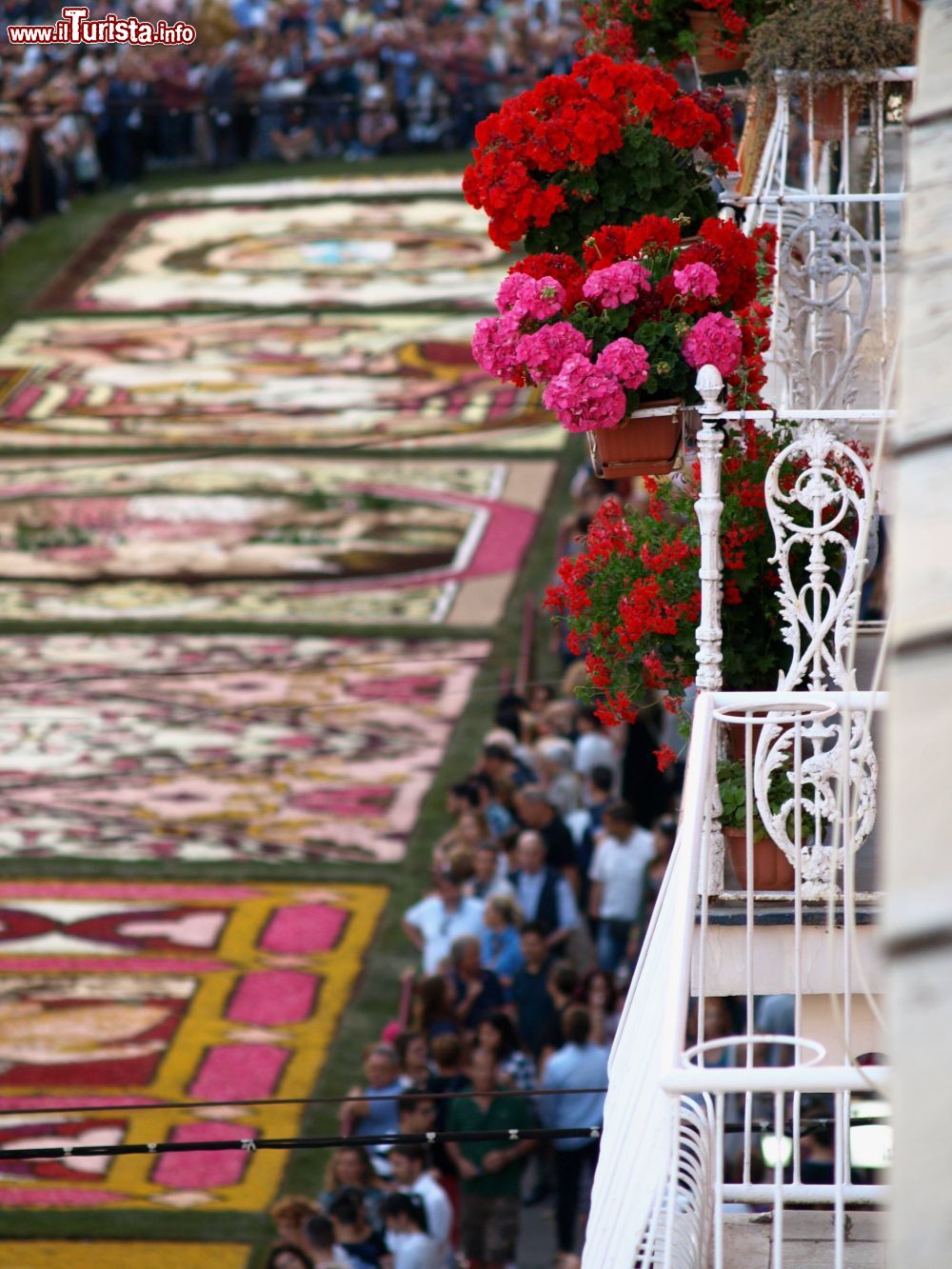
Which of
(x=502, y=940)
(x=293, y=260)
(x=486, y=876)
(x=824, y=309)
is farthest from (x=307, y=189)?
(x=824, y=309)

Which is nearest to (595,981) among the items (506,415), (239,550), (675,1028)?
(675,1028)

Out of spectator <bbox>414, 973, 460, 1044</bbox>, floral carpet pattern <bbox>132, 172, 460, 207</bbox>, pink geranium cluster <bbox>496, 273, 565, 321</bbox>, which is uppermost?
floral carpet pattern <bbox>132, 172, 460, 207</bbox>

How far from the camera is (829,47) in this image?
26.9ft

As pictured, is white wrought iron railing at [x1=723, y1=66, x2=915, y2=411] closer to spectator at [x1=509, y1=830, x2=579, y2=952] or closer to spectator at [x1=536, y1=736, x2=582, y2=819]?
spectator at [x1=509, y1=830, x2=579, y2=952]

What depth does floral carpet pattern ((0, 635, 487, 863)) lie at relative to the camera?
52.6ft

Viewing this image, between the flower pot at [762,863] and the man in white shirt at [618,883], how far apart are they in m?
5.23

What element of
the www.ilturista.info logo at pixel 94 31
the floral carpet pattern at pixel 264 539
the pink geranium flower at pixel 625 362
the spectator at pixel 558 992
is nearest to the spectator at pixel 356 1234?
the spectator at pixel 558 992

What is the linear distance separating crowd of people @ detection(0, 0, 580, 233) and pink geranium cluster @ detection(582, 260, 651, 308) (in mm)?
22573

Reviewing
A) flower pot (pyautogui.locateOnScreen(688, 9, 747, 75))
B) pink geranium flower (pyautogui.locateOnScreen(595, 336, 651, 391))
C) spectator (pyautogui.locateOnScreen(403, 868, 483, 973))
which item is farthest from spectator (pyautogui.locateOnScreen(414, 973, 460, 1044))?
pink geranium flower (pyautogui.locateOnScreen(595, 336, 651, 391))

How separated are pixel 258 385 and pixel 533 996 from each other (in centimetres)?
1663

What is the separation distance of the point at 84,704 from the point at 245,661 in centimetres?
155

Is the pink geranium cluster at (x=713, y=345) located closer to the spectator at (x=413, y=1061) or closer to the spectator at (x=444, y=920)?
the spectator at (x=413, y=1061)

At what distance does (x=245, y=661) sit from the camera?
1906 cm

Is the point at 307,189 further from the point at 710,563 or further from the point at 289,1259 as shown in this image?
the point at 710,563
